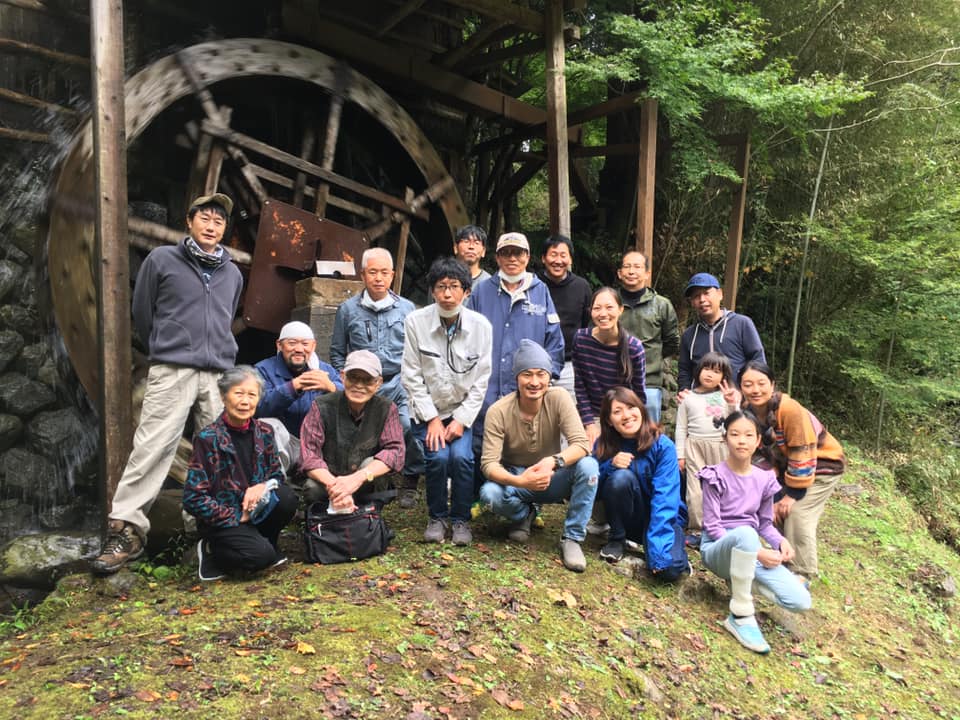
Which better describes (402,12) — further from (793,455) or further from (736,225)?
(793,455)

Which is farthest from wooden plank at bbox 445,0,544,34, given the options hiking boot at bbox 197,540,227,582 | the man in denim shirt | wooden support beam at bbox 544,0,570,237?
hiking boot at bbox 197,540,227,582

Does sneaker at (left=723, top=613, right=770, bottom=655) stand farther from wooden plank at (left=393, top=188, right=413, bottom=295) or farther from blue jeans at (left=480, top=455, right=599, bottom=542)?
wooden plank at (left=393, top=188, right=413, bottom=295)

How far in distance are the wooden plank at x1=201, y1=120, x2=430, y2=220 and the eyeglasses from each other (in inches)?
129

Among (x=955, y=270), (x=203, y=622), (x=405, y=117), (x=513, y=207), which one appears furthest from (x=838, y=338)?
(x=203, y=622)

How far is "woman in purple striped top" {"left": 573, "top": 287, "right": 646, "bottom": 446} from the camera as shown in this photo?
4.15 meters

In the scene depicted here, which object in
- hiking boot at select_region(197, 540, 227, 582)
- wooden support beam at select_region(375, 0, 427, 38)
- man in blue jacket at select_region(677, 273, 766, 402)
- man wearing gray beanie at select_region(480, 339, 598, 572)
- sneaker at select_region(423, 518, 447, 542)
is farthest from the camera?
wooden support beam at select_region(375, 0, 427, 38)

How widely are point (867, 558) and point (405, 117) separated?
6.03 metres

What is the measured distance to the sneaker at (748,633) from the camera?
3.61m

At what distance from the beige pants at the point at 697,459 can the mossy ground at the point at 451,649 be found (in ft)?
1.45

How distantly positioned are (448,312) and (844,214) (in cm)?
875

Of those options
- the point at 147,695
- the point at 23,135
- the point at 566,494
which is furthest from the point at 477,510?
the point at 23,135

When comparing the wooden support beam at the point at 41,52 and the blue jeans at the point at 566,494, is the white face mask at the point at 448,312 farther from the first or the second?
the wooden support beam at the point at 41,52

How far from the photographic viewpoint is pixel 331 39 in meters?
6.55

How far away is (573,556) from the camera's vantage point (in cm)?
378
